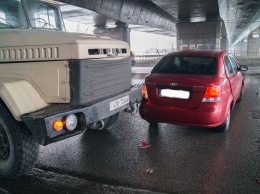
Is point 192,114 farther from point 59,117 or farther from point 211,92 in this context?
point 59,117

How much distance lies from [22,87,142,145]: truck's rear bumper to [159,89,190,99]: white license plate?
3.92 ft

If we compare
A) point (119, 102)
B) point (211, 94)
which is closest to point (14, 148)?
point (119, 102)

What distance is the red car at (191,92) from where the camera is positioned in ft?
14.7

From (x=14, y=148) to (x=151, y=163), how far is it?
196 centimetres

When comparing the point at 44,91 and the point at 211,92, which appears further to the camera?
the point at 211,92

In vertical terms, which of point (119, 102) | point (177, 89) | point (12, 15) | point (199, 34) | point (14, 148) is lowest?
point (14, 148)

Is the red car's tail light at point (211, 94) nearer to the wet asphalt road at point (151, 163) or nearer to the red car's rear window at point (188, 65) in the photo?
the red car's rear window at point (188, 65)

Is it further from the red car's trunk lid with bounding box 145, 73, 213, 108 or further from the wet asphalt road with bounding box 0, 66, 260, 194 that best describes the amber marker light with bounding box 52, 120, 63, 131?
the red car's trunk lid with bounding box 145, 73, 213, 108

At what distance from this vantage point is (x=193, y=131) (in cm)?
532

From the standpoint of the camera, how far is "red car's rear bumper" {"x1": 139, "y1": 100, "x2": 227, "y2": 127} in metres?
4.48

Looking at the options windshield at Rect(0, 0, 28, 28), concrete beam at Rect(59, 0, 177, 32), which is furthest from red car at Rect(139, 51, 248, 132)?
concrete beam at Rect(59, 0, 177, 32)

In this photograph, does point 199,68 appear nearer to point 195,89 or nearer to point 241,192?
point 195,89

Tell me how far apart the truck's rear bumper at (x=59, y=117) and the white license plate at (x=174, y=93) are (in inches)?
47.1

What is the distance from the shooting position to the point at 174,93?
15.3ft
